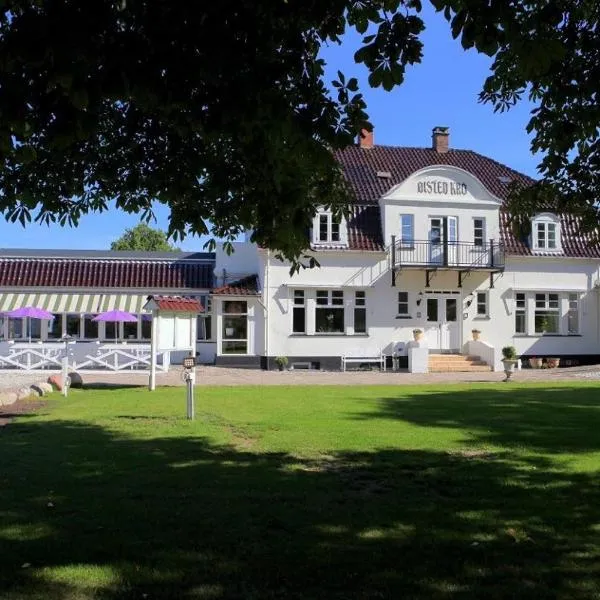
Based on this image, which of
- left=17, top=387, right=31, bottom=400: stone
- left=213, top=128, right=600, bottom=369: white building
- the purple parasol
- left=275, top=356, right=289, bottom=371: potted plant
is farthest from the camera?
left=213, top=128, right=600, bottom=369: white building

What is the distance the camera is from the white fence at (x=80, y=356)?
2286 cm

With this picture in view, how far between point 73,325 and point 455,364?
16462mm

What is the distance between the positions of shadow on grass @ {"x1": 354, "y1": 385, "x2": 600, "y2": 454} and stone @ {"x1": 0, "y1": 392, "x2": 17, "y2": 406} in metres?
7.51

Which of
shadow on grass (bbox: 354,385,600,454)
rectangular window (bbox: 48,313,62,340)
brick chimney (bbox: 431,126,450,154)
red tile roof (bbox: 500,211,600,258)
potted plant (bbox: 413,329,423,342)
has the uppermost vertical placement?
brick chimney (bbox: 431,126,450,154)

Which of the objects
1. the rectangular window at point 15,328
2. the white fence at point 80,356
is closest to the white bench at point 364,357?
the white fence at point 80,356

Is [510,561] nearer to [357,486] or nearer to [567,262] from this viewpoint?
[357,486]

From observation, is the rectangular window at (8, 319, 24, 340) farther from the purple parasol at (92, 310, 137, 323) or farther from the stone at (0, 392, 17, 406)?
the stone at (0, 392, 17, 406)

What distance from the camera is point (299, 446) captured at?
9203 mm

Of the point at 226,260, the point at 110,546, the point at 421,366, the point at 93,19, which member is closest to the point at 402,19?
the point at 93,19

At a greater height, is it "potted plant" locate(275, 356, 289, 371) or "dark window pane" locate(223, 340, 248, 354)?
"dark window pane" locate(223, 340, 248, 354)

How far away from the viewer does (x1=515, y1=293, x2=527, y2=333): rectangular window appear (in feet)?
102

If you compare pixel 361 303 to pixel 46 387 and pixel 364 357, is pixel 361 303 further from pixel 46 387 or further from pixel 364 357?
pixel 46 387

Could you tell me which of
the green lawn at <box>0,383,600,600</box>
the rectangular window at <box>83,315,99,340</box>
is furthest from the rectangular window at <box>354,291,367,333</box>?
the green lawn at <box>0,383,600,600</box>

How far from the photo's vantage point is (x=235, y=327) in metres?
29.9
